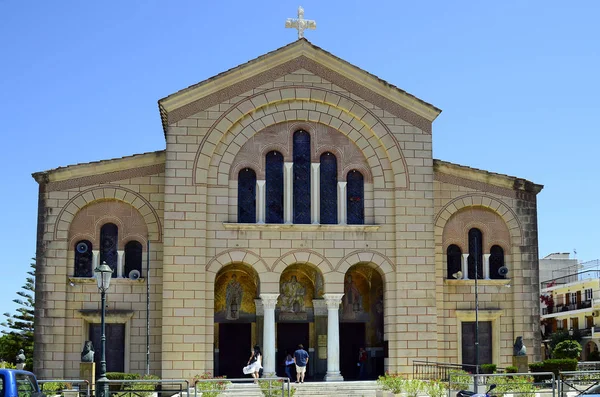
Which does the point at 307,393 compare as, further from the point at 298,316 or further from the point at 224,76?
the point at 224,76

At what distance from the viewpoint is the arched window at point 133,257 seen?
3406 centimetres

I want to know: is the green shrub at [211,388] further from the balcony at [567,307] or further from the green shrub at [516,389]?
the balcony at [567,307]

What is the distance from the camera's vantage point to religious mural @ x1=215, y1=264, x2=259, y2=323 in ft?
117

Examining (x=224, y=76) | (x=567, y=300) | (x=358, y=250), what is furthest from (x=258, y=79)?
(x=567, y=300)

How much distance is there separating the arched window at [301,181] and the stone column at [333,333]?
118 inches

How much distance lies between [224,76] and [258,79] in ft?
4.23

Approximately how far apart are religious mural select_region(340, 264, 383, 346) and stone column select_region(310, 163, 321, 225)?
12.0 feet

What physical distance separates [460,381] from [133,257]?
12.8 m

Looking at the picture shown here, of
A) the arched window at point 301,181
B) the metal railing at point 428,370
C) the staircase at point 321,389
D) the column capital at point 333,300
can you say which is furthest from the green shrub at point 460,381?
the arched window at point 301,181

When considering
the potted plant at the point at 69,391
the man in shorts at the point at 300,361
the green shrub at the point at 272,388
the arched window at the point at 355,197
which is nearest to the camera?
the potted plant at the point at 69,391

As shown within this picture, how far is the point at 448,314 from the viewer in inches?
1384

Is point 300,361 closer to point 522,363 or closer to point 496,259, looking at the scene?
point 522,363

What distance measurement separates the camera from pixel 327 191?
34.2 m

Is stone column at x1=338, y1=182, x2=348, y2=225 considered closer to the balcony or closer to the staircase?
the staircase
